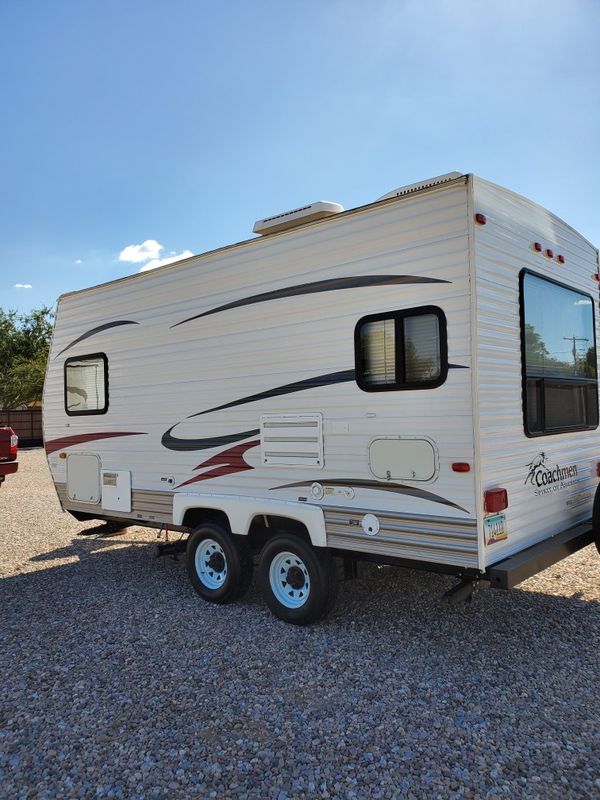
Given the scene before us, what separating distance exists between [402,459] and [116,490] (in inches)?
136

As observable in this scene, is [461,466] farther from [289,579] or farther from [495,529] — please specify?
[289,579]

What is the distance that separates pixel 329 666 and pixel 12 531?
6449 mm

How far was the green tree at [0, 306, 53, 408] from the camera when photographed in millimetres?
27938

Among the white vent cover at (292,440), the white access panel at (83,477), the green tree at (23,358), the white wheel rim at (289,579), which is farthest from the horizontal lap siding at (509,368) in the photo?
the green tree at (23,358)

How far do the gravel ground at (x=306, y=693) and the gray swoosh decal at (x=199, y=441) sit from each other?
57.0 inches

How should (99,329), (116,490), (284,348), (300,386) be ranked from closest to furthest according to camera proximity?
(300,386) → (284,348) → (116,490) → (99,329)

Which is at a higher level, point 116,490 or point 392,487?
point 392,487

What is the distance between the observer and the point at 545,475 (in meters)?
4.80

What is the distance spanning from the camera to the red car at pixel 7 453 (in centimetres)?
1045

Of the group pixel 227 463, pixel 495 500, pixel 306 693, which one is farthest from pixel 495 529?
pixel 227 463

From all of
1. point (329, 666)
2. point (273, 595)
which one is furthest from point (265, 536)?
point (329, 666)

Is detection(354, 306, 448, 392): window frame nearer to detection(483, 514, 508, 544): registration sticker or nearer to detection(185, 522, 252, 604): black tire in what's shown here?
detection(483, 514, 508, 544): registration sticker

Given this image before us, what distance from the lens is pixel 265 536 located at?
555cm

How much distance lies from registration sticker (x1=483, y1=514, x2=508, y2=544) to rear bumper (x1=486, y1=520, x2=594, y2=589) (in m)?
0.17
